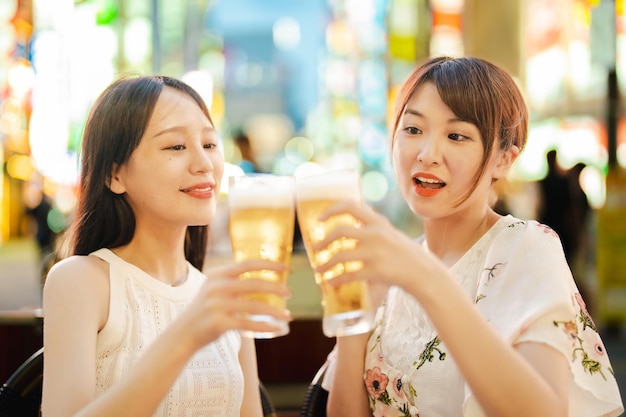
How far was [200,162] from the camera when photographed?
1597 millimetres

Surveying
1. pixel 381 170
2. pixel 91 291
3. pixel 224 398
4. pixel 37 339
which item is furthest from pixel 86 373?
pixel 381 170

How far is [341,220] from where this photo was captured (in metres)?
1.19

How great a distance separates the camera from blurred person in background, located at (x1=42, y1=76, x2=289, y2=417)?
4.92ft

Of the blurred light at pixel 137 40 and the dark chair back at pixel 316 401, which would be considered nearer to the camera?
the dark chair back at pixel 316 401

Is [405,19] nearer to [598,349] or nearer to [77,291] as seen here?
[598,349]

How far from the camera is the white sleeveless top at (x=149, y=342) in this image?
1.58 meters

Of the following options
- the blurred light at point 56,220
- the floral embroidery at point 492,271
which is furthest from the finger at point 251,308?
the blurred light at point 56,220

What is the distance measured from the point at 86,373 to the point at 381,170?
19.9m

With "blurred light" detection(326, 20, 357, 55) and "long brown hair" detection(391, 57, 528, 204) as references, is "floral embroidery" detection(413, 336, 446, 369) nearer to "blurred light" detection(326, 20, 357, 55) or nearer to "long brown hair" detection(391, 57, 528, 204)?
"long brown hair" detection(391, 57, 528, 204)

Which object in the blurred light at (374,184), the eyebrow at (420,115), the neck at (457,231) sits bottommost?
the neck at (457,231)

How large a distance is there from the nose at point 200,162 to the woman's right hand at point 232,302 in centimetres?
47

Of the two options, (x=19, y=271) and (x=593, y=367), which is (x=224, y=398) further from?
(x=19, y=271)

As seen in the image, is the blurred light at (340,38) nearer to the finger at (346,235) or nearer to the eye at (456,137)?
the eye at (456,137)

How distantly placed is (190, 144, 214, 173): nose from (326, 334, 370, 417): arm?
18.1 inches
